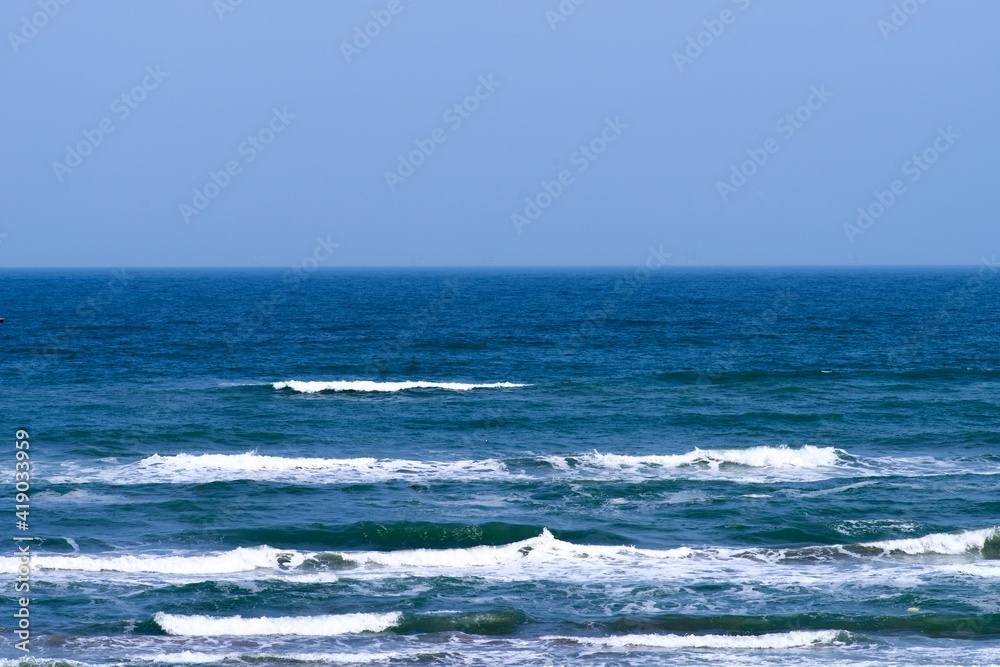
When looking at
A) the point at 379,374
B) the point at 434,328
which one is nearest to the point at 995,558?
the point at 379,374

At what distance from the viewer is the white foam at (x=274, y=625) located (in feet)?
61.5

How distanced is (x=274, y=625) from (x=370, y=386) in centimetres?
2758

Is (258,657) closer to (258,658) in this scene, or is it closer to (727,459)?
(258,658)

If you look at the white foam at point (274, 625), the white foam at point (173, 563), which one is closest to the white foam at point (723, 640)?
the white foam at point (274, 625)

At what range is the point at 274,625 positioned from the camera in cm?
1897

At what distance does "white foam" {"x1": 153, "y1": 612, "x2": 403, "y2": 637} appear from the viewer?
1875 cm

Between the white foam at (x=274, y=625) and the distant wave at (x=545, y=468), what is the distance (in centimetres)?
1065

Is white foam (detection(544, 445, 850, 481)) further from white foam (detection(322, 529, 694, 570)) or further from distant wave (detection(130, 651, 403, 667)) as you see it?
distant wave (detection(130, 651, 403, 667))

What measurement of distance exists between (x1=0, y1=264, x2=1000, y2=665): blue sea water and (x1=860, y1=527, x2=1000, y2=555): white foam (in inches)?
2.9

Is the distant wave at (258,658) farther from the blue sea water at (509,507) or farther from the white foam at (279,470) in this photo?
the white foam at (279,470)

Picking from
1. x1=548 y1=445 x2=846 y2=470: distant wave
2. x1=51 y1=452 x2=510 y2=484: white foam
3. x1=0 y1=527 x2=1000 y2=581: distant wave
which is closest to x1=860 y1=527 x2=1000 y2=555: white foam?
x1=0 y1=527 x2=1000 y2=581: distant wave

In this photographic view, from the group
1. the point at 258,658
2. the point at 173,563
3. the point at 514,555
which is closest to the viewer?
the point at 258,658

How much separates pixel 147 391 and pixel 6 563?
941 inches

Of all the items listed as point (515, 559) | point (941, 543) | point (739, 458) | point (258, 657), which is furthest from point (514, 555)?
point (739, 458)
